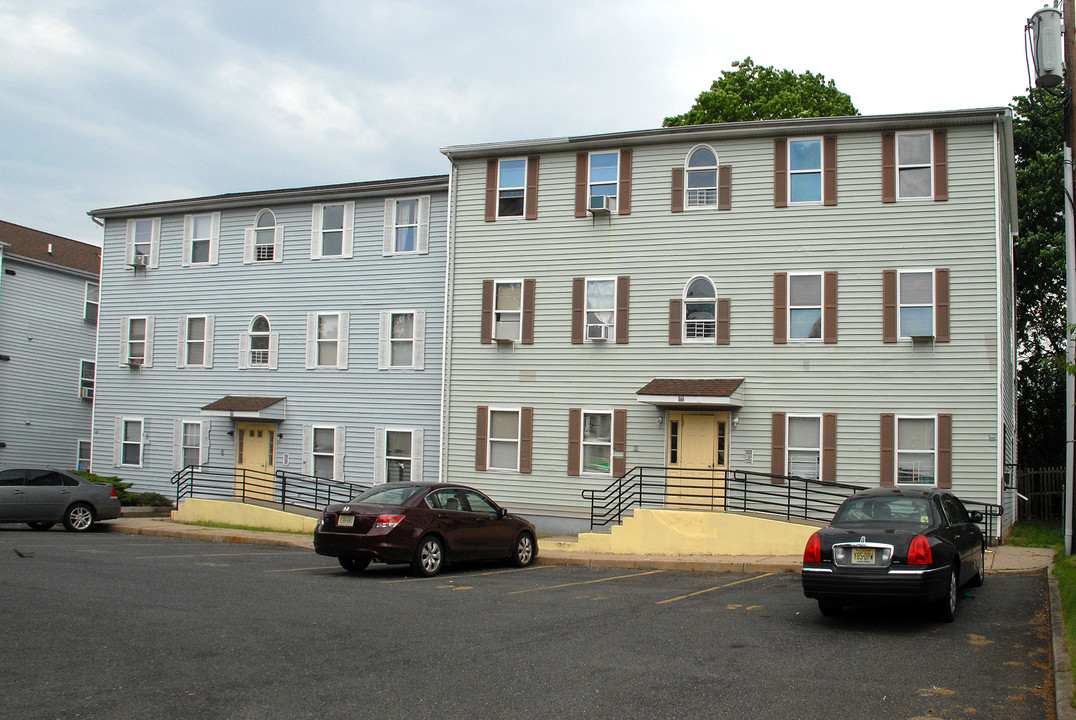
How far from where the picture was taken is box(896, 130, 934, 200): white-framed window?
20.0 metres

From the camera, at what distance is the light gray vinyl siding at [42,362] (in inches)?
1289

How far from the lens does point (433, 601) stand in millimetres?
11781

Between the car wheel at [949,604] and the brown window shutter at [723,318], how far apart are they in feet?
36.0

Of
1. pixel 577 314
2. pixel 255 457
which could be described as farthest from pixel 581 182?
pixel 255 457

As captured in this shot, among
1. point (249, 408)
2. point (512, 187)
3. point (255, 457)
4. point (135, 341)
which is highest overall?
point (512, 187)

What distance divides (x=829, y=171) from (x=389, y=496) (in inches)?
478

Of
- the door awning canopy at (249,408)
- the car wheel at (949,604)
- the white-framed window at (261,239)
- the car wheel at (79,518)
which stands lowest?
the car wheel at (79,518)

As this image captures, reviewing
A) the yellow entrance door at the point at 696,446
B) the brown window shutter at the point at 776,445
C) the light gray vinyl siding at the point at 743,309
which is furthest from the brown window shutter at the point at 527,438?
the brown window shutter at the point at 776,445

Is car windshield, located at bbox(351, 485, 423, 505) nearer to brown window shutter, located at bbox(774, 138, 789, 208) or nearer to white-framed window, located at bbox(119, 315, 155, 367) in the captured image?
brown window shutter, located at bbox(774, 138, 789, 208)

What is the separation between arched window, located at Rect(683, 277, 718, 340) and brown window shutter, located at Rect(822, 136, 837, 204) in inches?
123

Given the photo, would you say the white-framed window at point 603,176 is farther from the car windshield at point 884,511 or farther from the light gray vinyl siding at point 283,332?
the car windshield at point 884,511

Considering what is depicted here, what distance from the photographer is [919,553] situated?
388 inches

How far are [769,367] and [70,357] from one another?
1037 inches

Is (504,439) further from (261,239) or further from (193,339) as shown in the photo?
(193,339)
